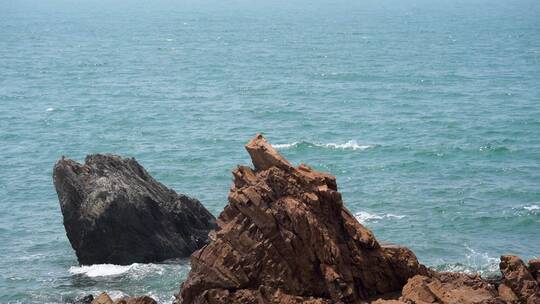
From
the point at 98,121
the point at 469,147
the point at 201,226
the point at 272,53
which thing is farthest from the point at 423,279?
the point at 272,53

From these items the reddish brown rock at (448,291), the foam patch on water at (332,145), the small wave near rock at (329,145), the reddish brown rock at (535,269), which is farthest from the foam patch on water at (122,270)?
the foam patch on water at (332,145)

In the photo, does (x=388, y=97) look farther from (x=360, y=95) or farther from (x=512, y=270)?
(x=512, y=270)

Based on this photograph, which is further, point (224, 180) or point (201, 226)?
point (224, 180)

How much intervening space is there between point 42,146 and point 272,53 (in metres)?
94.6

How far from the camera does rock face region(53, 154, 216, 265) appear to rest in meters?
53.9

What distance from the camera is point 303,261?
3553 centimetres

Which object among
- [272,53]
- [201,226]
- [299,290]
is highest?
[299,290]

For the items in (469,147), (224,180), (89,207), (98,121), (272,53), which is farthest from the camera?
(272,53)

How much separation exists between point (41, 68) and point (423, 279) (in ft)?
437

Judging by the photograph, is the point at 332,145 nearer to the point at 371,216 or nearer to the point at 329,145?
the point at 329,145

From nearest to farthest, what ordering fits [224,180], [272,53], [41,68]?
[224,180], [41,68], [272,53]

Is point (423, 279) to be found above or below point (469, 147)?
above

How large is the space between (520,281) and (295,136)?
60.8m

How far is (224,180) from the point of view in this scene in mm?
76750
